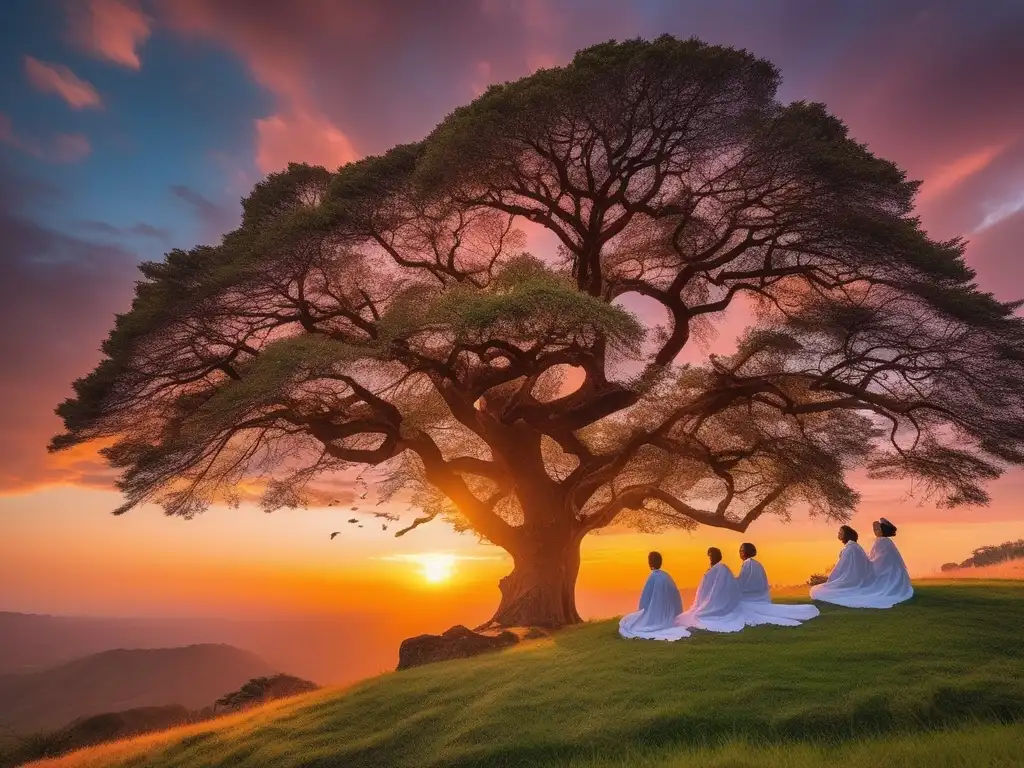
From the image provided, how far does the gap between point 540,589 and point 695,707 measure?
433 inches

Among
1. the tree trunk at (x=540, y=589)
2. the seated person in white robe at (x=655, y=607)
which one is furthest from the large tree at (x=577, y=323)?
the seated person in white robe at (x=655, y=607)

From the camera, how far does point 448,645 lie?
17.9 meters

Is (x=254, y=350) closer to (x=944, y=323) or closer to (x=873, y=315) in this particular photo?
(x=873, y=315)

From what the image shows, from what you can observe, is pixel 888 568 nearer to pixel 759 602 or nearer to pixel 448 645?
pixel 759 602

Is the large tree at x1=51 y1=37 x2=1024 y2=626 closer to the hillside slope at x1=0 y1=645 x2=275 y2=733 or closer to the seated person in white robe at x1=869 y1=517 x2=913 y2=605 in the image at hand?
the seated person in white robe at x1=869 y1=517 x2=913 y2=605

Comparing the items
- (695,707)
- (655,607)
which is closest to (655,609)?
(655,607)

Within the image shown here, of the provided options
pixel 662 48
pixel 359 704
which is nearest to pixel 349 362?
pixel 359 704

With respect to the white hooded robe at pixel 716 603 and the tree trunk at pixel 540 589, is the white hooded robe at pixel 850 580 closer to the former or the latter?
the white hooded robe at pixel 716 603

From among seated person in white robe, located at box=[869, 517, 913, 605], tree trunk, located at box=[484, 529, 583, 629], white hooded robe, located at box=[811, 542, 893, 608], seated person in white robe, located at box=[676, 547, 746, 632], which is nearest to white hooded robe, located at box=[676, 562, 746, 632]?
seated person in white robe, located at box=[676, 547, 746, 632]

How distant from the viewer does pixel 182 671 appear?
114 m

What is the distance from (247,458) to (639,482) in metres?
13.2

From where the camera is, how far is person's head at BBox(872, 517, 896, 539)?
17.3 m

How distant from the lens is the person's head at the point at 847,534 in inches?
696

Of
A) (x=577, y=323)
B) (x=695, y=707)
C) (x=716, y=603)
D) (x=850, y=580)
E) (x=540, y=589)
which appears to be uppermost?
(x=577, y=323)
